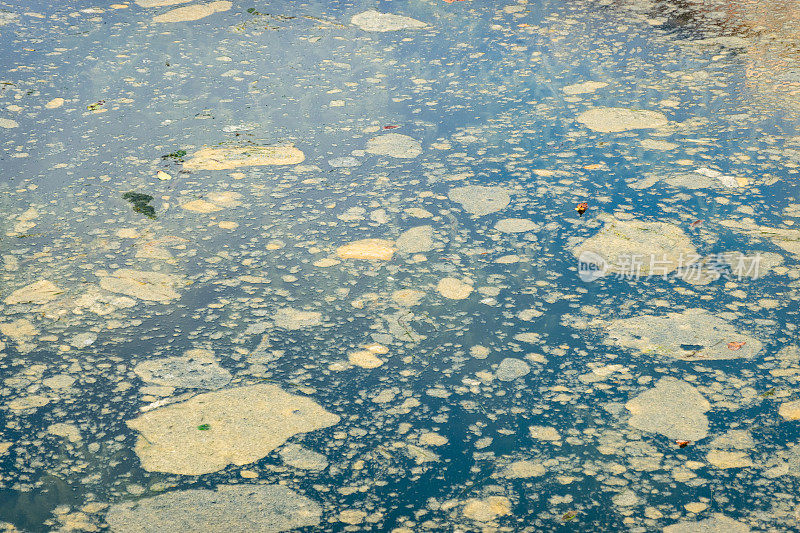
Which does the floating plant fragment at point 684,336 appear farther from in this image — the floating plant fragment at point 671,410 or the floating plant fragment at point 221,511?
the floating plant fragment at point 221,511

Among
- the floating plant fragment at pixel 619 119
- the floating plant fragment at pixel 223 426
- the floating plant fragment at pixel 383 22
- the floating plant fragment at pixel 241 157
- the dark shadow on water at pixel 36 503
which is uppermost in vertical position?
the floating plant fragment at pixel 383 22

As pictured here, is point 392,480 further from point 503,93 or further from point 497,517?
point 503,93

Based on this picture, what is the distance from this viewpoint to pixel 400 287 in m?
2.36

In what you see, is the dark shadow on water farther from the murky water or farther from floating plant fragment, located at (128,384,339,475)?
floating plant fragment, located at (128,384,339,475)

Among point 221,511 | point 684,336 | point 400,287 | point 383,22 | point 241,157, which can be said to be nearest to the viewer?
point 221,511

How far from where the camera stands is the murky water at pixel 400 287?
1705 millimetres

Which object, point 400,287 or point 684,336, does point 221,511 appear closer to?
point 400,287

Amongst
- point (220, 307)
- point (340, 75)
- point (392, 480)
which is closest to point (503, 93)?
point (340, 75)

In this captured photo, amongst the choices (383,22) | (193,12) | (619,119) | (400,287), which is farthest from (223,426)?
(193,12)

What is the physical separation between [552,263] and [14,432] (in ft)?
5.43

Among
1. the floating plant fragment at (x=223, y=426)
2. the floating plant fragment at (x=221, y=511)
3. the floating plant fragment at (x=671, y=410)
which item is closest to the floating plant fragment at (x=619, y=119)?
the floating plant fragment at (x=671, y=410)

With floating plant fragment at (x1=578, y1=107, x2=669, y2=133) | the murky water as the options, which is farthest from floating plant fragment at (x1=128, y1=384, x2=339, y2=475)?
floating plant fragment at (x1=578, y1=107, x2=669, y2=133)

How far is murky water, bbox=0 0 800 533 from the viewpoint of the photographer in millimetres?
1705

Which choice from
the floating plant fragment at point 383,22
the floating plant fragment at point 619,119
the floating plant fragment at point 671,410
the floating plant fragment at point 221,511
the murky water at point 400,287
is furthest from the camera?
the floating plant fragment at point 383,22
